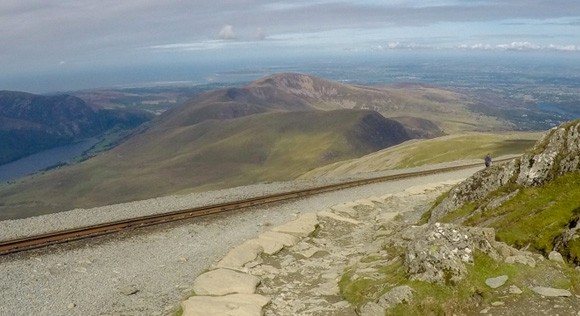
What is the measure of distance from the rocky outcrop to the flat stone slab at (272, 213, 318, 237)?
7.55 m

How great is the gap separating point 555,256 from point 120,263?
18916 millimetres

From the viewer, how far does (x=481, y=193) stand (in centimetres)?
2503

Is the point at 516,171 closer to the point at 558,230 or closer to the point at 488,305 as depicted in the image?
the point at 558,230

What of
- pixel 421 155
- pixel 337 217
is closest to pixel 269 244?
pixel 337 217

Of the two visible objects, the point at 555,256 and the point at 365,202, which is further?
the point at 365,202

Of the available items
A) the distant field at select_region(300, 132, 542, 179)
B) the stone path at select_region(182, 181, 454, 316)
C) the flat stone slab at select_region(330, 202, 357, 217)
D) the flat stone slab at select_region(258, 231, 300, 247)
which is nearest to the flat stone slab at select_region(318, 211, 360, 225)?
the stone path at select_region(182, 181, 454, 316)

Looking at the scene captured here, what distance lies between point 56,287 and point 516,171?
2274cm

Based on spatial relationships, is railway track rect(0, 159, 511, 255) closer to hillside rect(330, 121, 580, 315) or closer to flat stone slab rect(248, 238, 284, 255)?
flat stone slab rect(248, 238, 284, 255)

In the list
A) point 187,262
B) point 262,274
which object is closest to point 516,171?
point 262,274

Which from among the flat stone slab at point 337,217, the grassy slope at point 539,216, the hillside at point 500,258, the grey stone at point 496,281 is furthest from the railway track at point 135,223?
the grey stone at point 496,281

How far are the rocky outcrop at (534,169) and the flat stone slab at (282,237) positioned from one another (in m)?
8.55

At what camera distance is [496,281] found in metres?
14.9

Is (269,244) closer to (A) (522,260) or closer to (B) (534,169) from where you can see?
(A) (522,260)

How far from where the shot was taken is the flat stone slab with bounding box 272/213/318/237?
88.4ft
